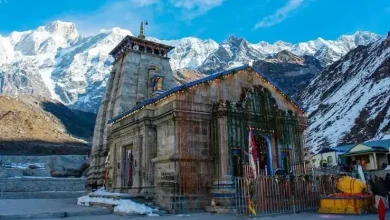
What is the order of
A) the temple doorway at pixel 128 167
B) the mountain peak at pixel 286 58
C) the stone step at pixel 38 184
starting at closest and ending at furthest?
the temple doorway at pixel 128 167
the stone step at pixel 38 184
the mountain peak at pixel 286 58

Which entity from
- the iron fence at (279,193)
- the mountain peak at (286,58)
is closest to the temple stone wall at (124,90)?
the iron fence at (279,193)

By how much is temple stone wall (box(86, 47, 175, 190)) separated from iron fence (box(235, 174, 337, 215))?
13.8 meters

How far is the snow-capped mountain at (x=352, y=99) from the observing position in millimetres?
73625

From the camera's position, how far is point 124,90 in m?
27.3

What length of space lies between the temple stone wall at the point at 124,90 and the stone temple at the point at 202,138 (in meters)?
4.20

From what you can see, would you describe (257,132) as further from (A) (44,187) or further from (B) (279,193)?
(A) (44,187)

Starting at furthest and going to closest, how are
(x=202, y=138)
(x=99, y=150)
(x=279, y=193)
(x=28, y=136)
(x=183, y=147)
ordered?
(x=28, y=136) < (x=99, y=150) < (x=202, y=138) < (x=183, y=147) < (x=279, y=193)

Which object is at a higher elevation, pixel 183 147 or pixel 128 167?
pixel 183 147

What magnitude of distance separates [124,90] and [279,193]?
16.2 m

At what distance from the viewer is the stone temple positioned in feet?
55.2

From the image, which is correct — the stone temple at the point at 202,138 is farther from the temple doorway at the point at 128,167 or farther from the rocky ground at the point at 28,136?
the rocky ground at the point at 28,136

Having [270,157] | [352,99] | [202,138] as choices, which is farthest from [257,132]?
Result: [352,99]

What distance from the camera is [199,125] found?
17859 mm

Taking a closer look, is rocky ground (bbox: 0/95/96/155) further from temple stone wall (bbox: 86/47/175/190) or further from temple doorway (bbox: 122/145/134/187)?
temple doorway (bbox: 122/145/134/187)
